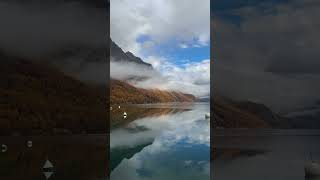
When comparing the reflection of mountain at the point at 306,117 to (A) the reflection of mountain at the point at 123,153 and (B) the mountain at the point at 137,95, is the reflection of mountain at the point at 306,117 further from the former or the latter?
(A) the reflection of mountain at the point at 123,153

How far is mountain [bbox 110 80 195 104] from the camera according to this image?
14532mm

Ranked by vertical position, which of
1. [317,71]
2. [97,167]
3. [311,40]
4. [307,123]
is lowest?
[97,167]

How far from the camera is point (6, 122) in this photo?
10922 millimetres

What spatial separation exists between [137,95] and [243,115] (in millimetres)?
4223

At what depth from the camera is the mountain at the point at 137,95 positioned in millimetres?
14532

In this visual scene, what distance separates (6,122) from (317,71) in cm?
820

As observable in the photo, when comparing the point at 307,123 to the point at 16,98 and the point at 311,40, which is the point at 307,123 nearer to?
the point at 311,40

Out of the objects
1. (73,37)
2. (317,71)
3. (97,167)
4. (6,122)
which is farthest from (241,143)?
(6,122)

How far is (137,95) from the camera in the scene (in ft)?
49.8

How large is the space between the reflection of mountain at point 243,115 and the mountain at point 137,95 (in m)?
1.90

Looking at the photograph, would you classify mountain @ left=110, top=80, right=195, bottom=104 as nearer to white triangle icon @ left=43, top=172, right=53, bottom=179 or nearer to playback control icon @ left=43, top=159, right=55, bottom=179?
playback control icon @ left=43, top=159, right=55, bottom=179

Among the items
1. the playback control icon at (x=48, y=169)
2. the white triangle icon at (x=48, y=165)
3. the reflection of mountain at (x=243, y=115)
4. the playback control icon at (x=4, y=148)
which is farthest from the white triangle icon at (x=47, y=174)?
the reflection of mountain at (x=243, y=115)

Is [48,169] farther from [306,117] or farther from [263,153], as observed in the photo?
[306,117]

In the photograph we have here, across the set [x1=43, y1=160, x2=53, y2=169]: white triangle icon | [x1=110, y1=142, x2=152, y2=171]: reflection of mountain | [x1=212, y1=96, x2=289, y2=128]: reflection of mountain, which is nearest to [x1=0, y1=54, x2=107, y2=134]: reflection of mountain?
[x1=110, y1=142, x2=152, y2=171]: reflection of mountain
